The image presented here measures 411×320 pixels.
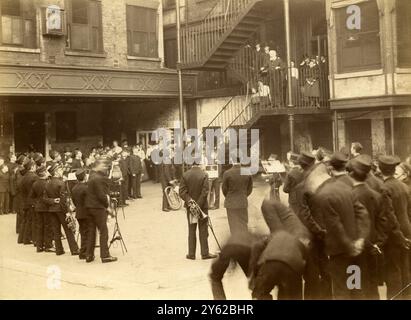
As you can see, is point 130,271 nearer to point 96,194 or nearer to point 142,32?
point 96,194

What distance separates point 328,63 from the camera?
62.6 ft

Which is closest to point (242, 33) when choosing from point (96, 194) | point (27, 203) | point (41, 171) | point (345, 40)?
point (345, 40)

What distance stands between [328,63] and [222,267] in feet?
48.5

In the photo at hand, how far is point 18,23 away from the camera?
20.2 meters

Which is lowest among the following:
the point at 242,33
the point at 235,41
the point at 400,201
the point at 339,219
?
the point at 339,219

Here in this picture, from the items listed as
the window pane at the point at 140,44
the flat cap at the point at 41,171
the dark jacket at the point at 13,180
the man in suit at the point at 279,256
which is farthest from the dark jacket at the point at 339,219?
the window pane at the point at 140,44

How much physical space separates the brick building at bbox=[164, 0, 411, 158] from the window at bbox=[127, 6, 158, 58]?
10.1 feet

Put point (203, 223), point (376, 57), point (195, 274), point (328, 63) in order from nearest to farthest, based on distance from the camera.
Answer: point (195, 274) < point (203, 223) < point (376, 57) < point (328, 63)

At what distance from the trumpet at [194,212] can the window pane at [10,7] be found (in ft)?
41.6

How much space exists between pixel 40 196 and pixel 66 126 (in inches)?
500

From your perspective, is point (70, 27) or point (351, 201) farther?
point (70, 27)

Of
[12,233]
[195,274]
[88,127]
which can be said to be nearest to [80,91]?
[88,127]
